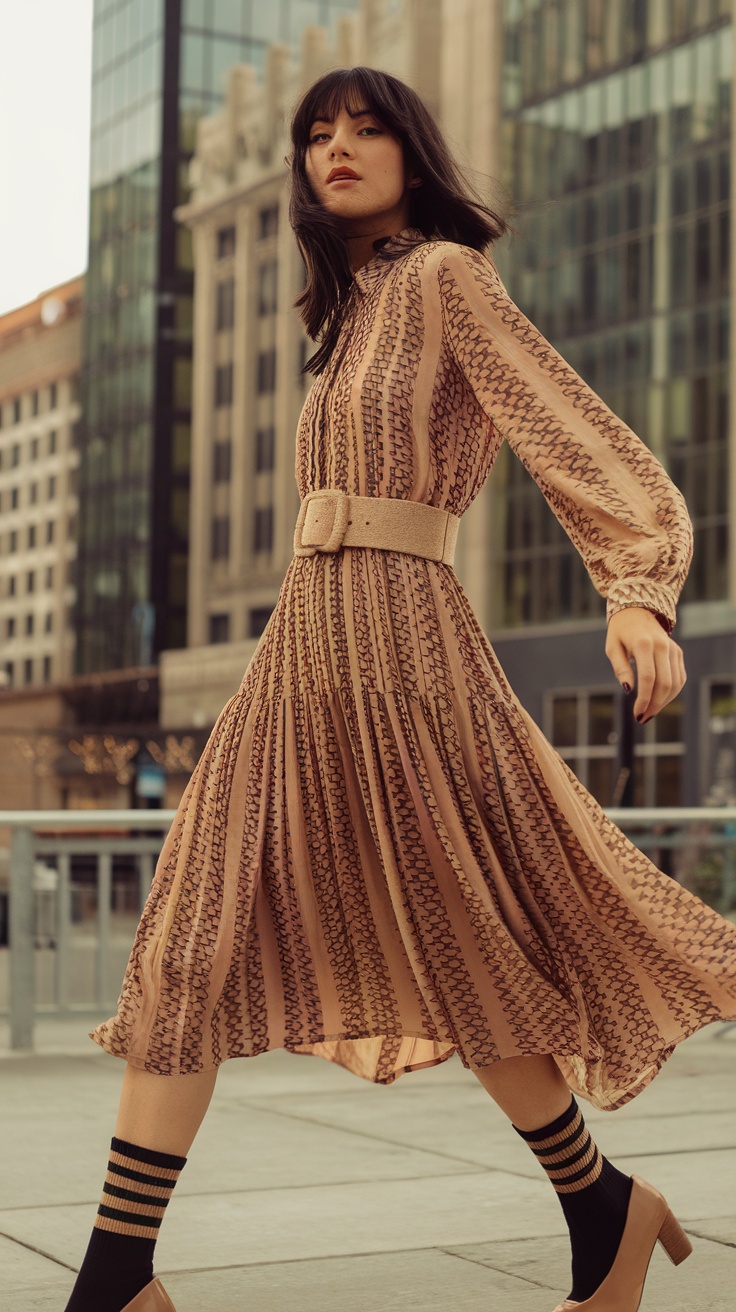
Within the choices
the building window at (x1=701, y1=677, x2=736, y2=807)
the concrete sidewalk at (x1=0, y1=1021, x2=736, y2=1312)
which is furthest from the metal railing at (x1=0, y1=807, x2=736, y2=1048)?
the building window at (x1=701, y1=677, x2=736, y2=807)

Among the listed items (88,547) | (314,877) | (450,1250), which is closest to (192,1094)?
(314,877)

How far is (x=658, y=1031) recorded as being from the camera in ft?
8.70

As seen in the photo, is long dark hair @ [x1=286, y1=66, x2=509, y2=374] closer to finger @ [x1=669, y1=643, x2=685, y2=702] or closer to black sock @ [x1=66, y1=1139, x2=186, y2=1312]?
finger @ [x1=669, y1=643, x2=685, y2=702]

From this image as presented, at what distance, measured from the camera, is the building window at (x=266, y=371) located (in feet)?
187

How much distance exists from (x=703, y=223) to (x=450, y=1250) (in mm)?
37413

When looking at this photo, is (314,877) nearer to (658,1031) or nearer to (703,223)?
(658,1031)

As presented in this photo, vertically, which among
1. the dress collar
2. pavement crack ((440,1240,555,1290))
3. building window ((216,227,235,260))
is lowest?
pavement crack ((440,1240,555,1290))

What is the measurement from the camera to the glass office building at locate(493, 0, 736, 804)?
127ft

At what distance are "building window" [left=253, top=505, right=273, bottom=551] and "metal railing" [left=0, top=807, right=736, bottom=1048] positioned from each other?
4824cm

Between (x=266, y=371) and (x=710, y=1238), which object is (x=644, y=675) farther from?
(x=266, y=371)

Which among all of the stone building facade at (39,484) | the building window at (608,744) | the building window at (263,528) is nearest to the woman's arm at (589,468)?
the building window at (608,744)

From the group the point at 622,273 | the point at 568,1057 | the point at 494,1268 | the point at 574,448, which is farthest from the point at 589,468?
the point at 622,273

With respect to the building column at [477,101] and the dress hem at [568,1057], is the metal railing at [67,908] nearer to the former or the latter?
the dress hem at [568,1057]

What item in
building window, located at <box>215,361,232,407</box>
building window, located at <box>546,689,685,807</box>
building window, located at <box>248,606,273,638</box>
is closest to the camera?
building window, located at <box>546,689,685,807</box>
